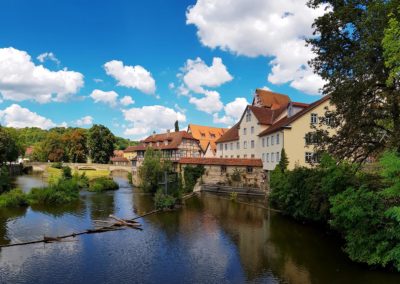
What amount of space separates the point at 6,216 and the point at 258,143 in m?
30.9

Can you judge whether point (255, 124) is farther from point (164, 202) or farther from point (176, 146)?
point (164, 202)

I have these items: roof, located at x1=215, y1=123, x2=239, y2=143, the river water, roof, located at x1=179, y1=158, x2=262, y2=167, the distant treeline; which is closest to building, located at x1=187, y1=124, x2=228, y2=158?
roof, located at x1=215, y1=123, x2=239, y2=143

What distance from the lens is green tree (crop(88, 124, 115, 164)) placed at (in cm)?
7788

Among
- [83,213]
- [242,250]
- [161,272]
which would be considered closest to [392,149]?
[242,250]

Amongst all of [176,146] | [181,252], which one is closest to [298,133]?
[176,146]

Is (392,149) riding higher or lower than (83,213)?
higher

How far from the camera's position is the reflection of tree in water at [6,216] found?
20734 millimetres

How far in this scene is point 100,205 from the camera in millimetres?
33469

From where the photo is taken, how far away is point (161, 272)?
15203 millimetres

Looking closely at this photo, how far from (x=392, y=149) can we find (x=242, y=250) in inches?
394

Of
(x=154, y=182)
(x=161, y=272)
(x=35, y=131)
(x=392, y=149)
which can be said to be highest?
(x=35, y=131)

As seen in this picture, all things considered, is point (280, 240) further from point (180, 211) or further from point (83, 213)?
point (83, 213)

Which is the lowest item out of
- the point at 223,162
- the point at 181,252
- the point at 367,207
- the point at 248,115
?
the point at 181,252

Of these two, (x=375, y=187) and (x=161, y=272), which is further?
(x=375, y=187)
